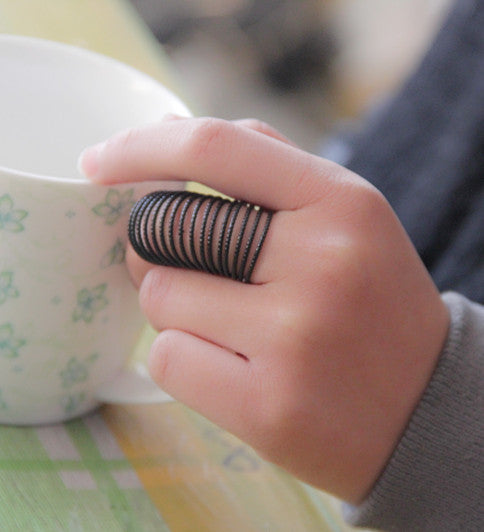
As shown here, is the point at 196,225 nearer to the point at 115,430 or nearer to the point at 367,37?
the point at 115,430

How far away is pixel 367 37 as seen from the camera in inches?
75.7

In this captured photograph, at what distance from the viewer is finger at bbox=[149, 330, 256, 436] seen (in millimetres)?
385

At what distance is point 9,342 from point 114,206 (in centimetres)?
9

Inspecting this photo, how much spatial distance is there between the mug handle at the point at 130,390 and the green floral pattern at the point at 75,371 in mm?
20

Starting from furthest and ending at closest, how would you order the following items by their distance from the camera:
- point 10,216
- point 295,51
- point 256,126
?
point 295,51 < point 256,126 < point 10,216

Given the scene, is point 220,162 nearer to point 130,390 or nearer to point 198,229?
point 198,229

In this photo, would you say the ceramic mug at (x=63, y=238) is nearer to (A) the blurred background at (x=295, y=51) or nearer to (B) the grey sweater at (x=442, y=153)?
(B) the grey sweater at (x=442, y=153)

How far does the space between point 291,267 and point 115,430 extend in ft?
0.48

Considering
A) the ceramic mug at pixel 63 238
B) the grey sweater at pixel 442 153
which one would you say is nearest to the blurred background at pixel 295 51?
the grey sweater at pixel 442 153

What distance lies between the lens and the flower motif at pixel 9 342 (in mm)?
378

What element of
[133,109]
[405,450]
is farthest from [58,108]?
[405,450]

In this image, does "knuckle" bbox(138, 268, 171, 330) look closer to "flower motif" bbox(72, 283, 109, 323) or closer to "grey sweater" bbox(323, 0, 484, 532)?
"flower motif" bbox(72, 283, 109, 323)

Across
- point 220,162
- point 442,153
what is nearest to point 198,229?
point 220,162

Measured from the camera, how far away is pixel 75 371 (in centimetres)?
41
